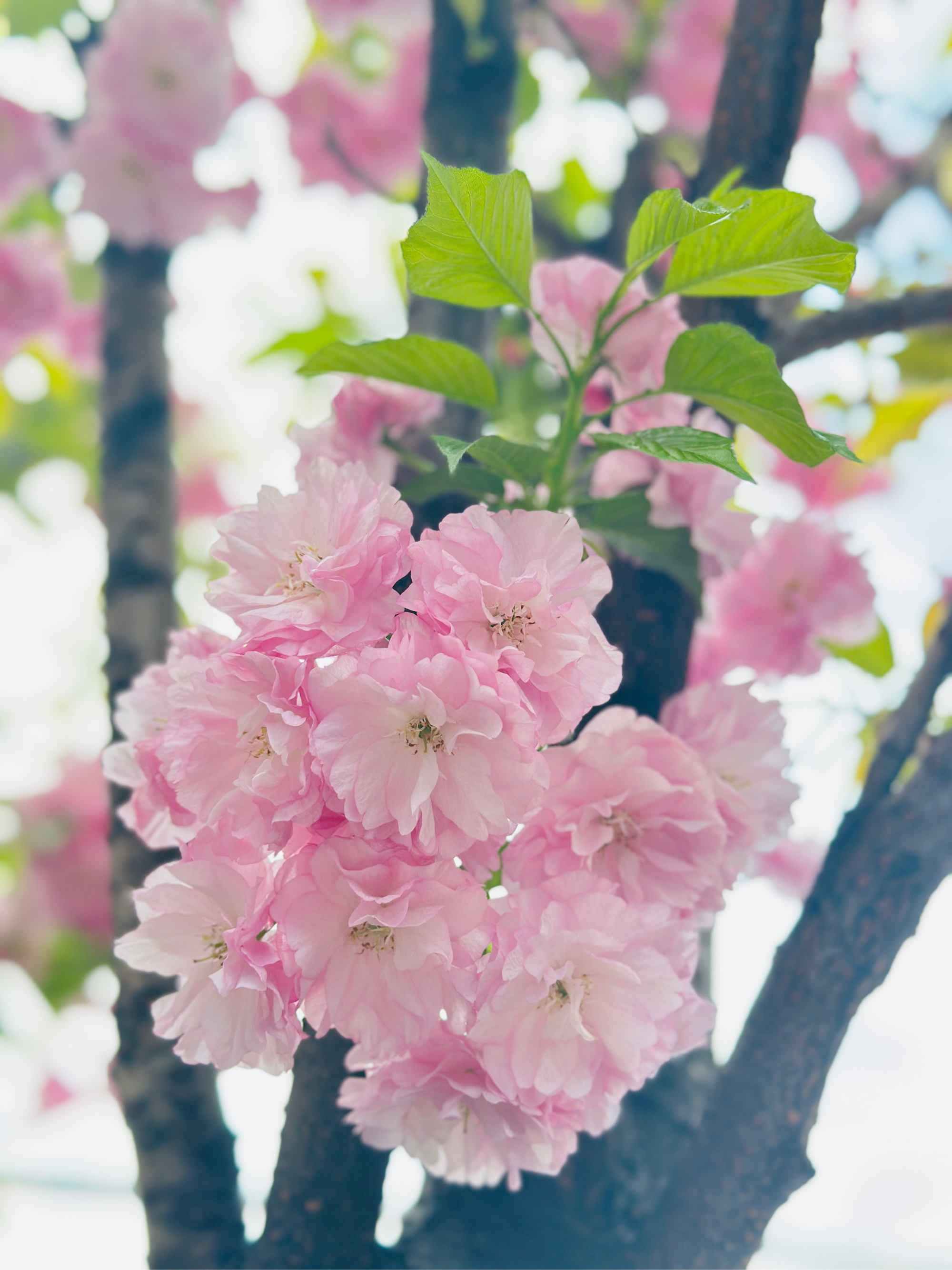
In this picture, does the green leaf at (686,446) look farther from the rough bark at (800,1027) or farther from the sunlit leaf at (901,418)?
the sunlit leaf at (901,418)

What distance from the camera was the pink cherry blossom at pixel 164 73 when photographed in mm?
1239

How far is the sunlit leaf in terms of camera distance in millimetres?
1332

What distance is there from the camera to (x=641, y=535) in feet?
2.24

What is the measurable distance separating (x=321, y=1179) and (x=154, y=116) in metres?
1.31

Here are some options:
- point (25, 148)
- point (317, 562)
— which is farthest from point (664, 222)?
point (25, 148)

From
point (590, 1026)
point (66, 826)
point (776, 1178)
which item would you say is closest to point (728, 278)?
point (590, 1026)

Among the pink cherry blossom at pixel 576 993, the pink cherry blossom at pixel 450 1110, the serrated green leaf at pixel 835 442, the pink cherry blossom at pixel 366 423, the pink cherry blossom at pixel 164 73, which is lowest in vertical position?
the pink cherry blossom at pixel 450 1110

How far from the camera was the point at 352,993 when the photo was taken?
487 millimetres

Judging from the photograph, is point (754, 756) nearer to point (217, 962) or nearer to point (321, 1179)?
point (217, 962)

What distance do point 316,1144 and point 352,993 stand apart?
1.18 ft

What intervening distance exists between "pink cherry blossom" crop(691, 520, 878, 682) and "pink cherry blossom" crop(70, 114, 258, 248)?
92cm

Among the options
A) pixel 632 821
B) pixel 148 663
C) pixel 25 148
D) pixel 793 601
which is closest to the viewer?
pixel 632 821

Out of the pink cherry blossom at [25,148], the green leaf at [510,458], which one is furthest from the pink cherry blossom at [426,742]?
the pink cherry blossom at [25,148]

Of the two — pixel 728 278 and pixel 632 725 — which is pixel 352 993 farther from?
pixel 728 278
